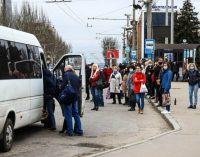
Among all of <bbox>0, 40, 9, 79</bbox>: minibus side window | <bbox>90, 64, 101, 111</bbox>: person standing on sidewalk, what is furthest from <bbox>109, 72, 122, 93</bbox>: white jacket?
<bbox>0, 40, 9, 79</bbox>: minibus side window

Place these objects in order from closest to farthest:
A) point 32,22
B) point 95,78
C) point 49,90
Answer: point 49,90
point 95,78
point 32,22

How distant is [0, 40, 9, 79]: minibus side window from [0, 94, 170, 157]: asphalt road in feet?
4.95

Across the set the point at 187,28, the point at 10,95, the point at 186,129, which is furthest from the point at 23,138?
the point at 187,28

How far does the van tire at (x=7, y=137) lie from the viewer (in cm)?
1099

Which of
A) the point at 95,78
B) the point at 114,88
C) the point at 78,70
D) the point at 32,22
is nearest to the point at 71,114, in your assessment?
the point at 78,70

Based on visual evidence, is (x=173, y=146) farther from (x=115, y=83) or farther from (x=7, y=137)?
(x=115, y=83)

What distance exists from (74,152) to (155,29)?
69.6 meters

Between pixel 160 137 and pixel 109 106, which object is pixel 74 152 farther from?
pixel 109 106

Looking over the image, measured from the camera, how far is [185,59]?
47188mm

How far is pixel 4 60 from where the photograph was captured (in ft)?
36.4

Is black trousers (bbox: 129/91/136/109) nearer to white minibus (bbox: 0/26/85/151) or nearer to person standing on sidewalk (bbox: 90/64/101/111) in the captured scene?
person standing on sidewalk (bbox: 90/64/101/111)

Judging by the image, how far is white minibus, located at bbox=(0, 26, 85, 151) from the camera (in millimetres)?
10992

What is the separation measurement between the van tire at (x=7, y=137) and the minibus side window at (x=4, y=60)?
93 centimetres

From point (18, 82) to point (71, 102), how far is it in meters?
1.96
